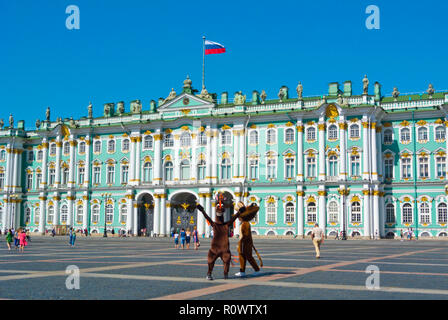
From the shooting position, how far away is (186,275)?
1811cm

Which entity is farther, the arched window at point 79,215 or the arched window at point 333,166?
the arched window at point 79,215

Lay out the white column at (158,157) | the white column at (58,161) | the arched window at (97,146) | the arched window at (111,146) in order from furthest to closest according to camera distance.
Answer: the white column at (58,161) → the arched window at (97,146) → the arched window at (111,146) → the white column at (158,157)

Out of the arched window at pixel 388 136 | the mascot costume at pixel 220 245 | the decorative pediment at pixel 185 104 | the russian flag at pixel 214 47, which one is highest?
the russian flag at pixel 214 47

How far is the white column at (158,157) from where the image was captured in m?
69.7

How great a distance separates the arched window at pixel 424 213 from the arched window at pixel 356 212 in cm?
658

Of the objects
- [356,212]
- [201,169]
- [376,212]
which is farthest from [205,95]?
[376,212]

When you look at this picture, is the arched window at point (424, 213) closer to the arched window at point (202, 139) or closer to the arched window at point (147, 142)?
the arched window at point (202, 139)

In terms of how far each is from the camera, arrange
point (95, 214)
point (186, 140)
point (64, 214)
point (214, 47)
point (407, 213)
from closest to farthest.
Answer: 1. point (407, 213)
2. point (214, 47)
3. point (186, 140)
4. point (95, 214)
5. point (64, 214)

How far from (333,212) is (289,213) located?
17.0ft

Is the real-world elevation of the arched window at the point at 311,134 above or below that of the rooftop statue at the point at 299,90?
below

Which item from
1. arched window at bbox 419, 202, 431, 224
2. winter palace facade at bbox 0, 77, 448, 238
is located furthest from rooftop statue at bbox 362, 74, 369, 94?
arched window at bbox 419, 202, 431, 224

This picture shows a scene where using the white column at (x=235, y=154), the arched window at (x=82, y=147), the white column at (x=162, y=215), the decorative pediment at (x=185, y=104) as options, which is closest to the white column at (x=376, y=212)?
the white column at (x=235, y=154)

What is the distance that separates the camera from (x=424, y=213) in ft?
197

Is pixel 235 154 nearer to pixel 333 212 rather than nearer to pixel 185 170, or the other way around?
pixel 185 170
